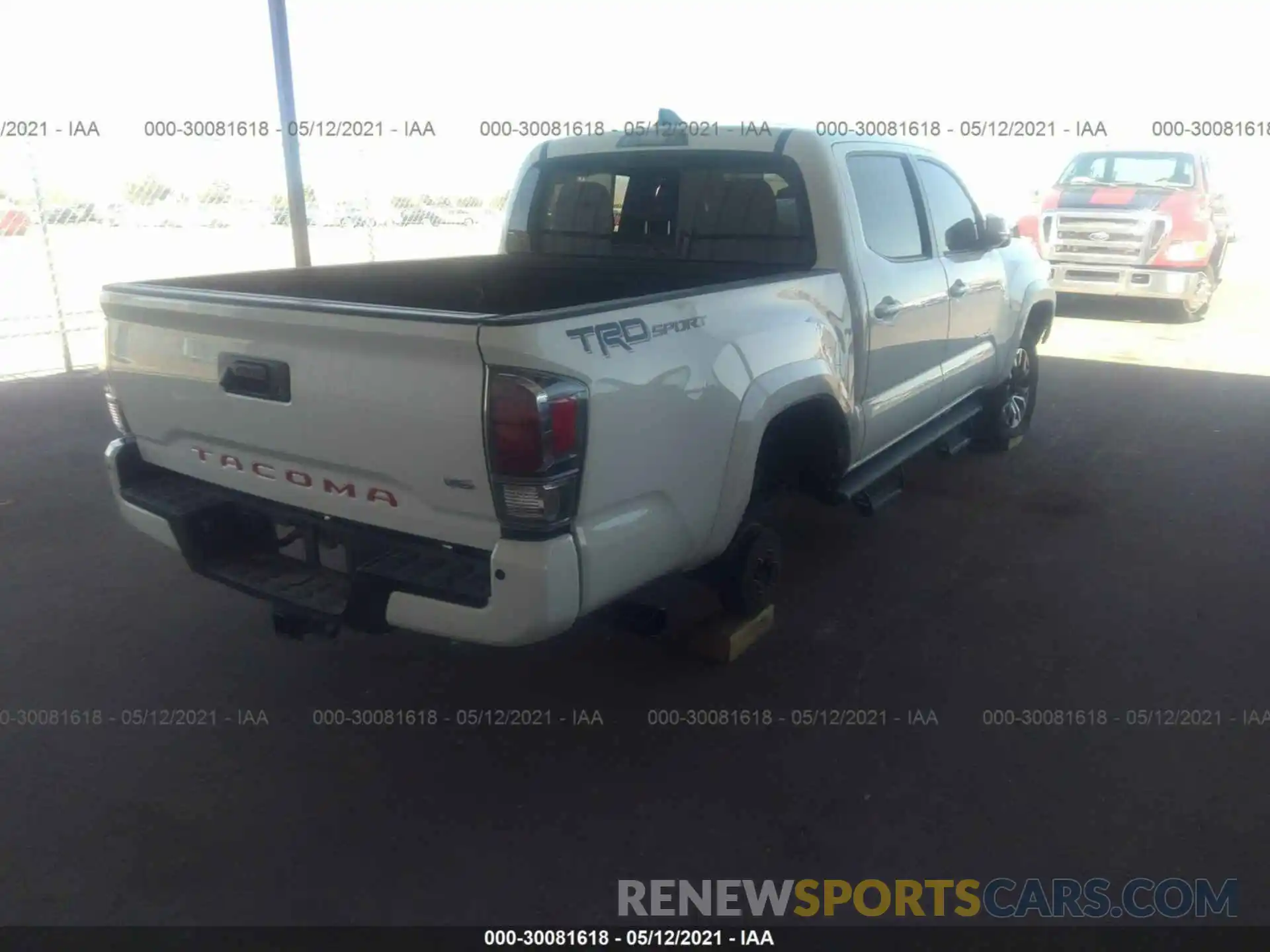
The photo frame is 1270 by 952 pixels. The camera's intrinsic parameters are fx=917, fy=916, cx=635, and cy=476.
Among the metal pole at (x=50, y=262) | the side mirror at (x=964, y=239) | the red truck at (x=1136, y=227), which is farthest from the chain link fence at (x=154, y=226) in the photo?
the red truck at (x=1136, y=227)

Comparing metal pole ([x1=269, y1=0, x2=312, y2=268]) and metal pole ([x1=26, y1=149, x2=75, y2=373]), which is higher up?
metal pole ([x1=269, y1=0, x2=312, y2=268])

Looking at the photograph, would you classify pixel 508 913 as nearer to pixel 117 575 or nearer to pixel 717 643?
pixel 717 643

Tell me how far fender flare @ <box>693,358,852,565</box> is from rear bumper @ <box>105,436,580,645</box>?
0.75 m

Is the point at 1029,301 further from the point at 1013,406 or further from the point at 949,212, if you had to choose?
the point at 949,212

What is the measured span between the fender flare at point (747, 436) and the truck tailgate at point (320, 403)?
90 cm

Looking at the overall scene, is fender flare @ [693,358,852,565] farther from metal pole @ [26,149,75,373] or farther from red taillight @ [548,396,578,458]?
metal pole @ [26,149,75,373]

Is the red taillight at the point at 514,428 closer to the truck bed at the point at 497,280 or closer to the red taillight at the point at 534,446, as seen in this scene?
the red taillight at the point at 534,446

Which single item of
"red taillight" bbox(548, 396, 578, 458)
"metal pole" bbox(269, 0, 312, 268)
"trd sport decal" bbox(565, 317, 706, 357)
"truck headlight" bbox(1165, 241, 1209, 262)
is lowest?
"truck headlight" bbox(1165, 241, 1209, 262)

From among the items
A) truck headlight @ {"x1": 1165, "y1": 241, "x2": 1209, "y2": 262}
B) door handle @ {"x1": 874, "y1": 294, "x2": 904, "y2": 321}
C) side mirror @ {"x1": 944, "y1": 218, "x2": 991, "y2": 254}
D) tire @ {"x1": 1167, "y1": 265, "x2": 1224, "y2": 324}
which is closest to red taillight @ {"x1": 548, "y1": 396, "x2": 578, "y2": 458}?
door handle @ {"x1": 874, "y1": 294, "x2": 904, "y2": 321}

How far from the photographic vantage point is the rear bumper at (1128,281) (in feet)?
38.1

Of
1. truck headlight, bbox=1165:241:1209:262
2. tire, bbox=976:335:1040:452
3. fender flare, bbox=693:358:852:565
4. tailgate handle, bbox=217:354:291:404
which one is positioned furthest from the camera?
truck headlight, bbox=1165:241:1209:262

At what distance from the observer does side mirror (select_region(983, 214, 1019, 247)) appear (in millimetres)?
5059

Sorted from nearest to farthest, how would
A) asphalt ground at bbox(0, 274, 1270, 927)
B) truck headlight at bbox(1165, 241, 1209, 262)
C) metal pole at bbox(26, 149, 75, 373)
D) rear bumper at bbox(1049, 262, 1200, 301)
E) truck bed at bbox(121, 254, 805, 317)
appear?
asphalt ground at bbox(0, 274, 1270, 927) → truck bed at bbox(121, 254, 805, 317) → metal pole at bbox(26, 149, 75, 373) → truck headlight at bbox(1165, 241, 1209, 262) → rear bumper at bbox(1049, 262, 1200, 301)

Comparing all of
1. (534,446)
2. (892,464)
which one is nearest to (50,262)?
(892,464)
